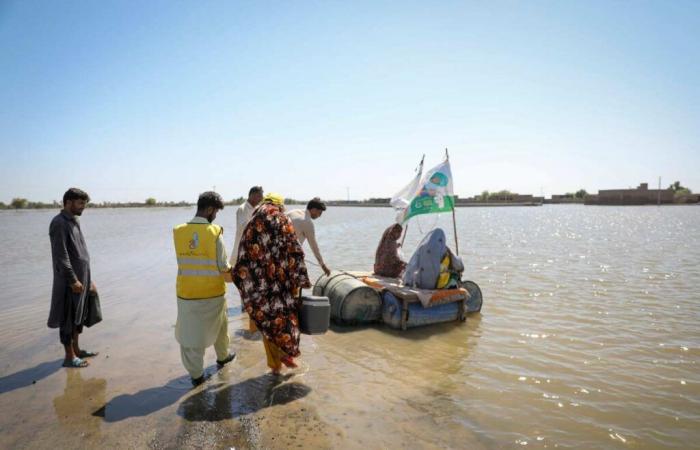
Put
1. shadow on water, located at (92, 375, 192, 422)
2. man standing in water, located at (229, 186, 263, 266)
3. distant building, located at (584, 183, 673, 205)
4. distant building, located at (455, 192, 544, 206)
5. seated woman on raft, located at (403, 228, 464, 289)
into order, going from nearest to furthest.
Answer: shadow on water, located at (92, 375, 192, 422) → man standing in water, located at (229, 186, 263, 266) → seated woman on raft, located at (403, 228, 464, 289) → distant building, located at (584, 183, 673, 205) → distant building, located at (455, 192, 544, 206)

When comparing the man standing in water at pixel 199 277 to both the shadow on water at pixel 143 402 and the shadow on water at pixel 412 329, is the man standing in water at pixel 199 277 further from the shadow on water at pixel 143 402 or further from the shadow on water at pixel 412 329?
the shadow on water at pixel 412 329

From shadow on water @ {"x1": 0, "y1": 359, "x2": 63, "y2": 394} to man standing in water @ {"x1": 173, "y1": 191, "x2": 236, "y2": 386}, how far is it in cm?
189

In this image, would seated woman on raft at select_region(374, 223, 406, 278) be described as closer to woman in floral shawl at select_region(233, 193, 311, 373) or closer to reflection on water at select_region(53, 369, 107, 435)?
woman in floral shawl at select_region(233, 193, 311, 373)

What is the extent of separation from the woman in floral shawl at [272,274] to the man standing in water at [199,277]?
0.78 feet

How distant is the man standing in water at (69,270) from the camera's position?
4.54 m

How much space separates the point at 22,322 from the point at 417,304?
6.85 meters

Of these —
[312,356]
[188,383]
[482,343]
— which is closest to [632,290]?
[482,343]

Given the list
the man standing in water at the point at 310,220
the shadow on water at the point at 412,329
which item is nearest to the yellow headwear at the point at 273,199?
the man standing in water at the point at 310,220

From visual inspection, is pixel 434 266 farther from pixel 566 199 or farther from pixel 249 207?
pixel 566 199

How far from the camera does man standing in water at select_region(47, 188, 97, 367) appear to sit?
4.54 metres

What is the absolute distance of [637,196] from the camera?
336ft

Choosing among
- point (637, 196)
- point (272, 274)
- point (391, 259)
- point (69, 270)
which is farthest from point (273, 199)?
point (637, 196)

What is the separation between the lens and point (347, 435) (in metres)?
3.57

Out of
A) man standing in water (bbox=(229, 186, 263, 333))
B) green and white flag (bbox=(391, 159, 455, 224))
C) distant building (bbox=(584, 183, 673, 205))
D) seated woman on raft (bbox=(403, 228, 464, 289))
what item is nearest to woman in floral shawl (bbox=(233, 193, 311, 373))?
man standing in water (bbox=(229, 186, 263, 333))
